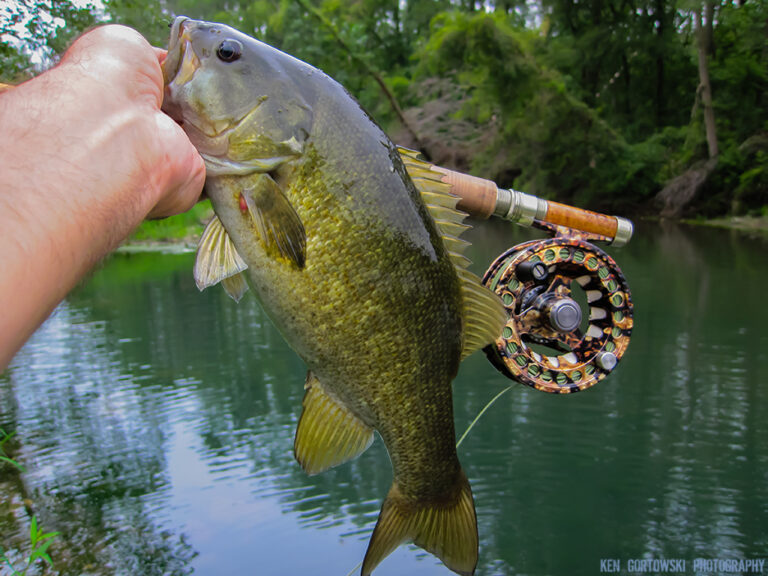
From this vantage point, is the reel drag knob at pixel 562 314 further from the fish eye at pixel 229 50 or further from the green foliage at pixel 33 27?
the green foliage at pixel 33 27

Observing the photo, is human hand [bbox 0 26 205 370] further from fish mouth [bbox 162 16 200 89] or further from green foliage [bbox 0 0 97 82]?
green foliage [bbox 0 0 97 82]

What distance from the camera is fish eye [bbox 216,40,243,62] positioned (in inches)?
62.9

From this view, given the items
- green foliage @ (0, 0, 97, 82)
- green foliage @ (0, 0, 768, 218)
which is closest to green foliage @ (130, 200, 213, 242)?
green foliage @ (0, 0, 768, 218)

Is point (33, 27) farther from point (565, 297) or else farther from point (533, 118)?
point (533, 118)

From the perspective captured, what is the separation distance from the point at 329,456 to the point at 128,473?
5.55m

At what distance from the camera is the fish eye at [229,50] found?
1.60 meters

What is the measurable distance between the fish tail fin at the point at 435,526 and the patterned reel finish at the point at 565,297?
2.04 ft

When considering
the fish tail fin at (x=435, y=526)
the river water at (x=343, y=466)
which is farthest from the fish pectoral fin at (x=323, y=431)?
the river water at (x=343, y=466)

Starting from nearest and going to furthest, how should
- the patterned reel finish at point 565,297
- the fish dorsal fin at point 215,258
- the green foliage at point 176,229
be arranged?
the fish dorsal fin at point 215,258, the patterned reel finish at point 565,297, the green foliage at point 176,229

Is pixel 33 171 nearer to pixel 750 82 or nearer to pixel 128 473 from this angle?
pixel 128 473

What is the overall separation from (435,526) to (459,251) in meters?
0.81

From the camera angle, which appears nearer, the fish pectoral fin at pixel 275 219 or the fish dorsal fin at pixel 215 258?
the fish pectoral fin at pixel 275 219

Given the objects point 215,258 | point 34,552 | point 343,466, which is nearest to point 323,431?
point 215,258

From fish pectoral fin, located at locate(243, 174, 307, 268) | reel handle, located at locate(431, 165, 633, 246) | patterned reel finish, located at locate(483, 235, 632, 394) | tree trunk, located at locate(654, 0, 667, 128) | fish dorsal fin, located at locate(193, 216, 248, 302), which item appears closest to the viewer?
fish pectoral fin, located at locate(243, 174, 307, 268)
